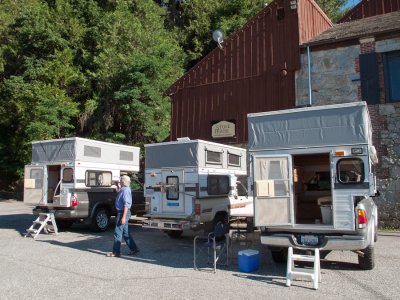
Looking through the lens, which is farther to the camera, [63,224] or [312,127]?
[63,224]

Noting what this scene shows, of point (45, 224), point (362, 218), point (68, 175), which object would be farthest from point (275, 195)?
point (45, 224)

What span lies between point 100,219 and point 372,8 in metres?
Answer: 14.5

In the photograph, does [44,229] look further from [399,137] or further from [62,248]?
[399,137]

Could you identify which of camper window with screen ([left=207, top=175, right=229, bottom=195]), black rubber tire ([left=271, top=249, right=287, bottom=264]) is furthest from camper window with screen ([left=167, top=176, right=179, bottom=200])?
black rubber tire ([left=271, top=249, right=287, bottom=264])

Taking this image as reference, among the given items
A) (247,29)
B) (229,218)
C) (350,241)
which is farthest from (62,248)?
(247,29)

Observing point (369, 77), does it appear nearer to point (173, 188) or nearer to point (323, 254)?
point (323, 254)

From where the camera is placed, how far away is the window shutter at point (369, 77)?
13.8 m

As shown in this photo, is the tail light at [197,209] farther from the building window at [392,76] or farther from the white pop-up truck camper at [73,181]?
the building window at [392,76]

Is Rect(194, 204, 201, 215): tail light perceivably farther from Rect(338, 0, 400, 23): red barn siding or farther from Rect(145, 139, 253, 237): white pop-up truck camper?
Rect(338, 0, 400, 23): red barn siding

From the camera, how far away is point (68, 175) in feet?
42.2

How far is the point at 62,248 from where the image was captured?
1027 centimetres

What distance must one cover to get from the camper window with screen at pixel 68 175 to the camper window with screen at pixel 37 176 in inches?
34.7

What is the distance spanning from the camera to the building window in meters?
13.5

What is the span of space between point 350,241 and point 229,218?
5.18 meters
